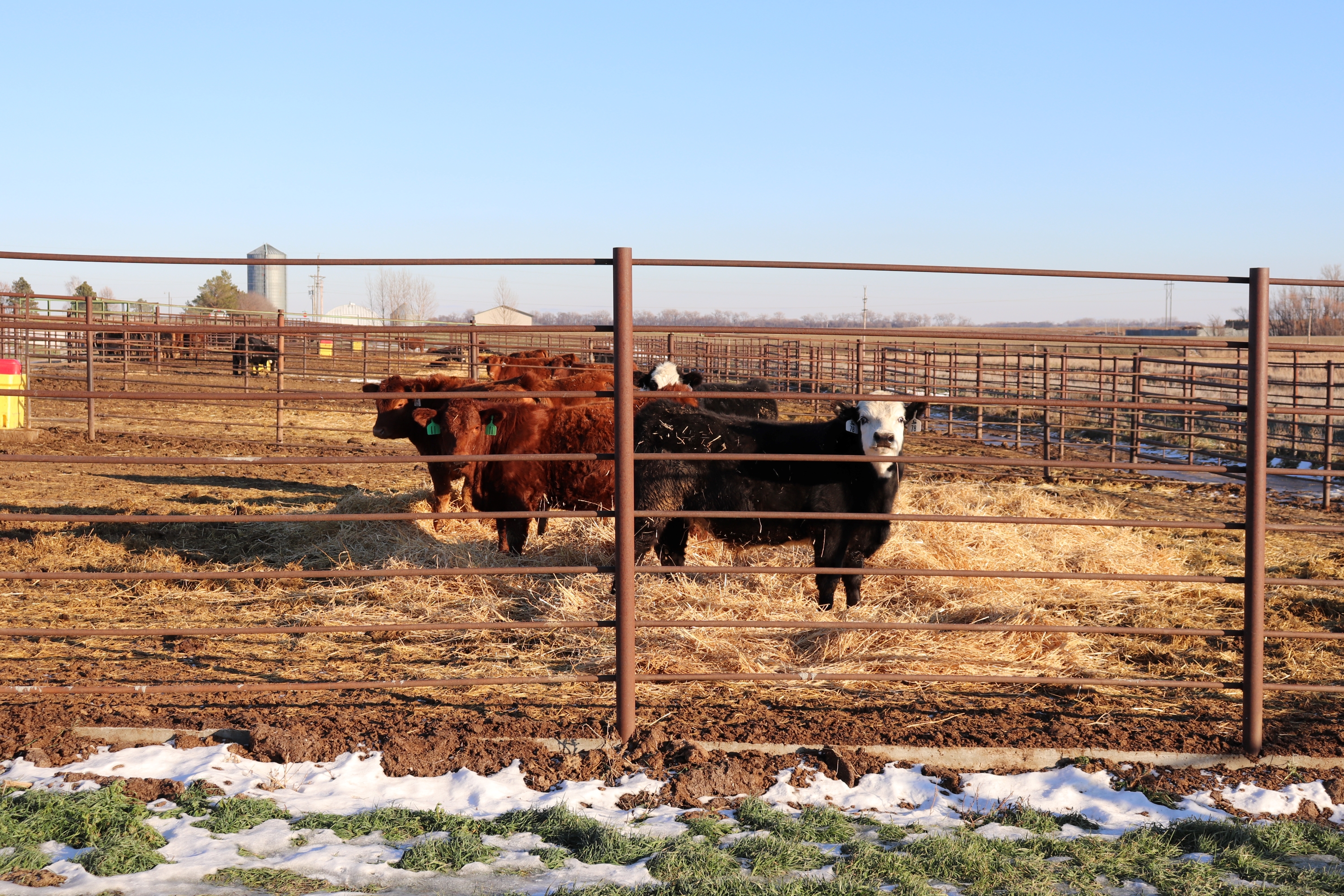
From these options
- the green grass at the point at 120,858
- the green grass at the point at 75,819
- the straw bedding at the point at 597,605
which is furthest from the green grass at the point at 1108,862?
the green grass at the point at 75,819

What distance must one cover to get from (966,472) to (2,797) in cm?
1230

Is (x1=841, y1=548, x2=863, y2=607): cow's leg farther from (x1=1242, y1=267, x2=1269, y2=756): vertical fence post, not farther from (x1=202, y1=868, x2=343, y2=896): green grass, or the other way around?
(x1=202, y1=868, x2=343, y2=896): green grass

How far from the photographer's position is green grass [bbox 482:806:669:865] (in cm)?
312

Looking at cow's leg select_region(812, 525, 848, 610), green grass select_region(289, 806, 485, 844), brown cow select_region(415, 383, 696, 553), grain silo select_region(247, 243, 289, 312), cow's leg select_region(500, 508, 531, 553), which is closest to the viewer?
green grass select_region(289, 806, 485, 844)

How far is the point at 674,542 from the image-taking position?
6.90 metres

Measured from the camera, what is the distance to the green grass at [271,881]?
9.55ft

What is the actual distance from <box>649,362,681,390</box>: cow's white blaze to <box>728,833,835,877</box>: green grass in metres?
8.36

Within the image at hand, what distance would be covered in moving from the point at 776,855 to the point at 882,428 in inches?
136

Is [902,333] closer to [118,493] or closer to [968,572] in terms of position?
[968,572]

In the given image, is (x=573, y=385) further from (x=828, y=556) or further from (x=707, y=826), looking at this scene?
(x=707, y=826)

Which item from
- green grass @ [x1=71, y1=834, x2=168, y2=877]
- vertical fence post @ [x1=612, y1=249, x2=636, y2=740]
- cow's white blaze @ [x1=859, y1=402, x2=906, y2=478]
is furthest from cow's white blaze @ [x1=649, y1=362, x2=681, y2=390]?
green grass @ [x1=71, y1=834, x2=168, y2=877]

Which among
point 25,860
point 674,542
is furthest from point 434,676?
point 674,542

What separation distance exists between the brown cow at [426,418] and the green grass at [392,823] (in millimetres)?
5282

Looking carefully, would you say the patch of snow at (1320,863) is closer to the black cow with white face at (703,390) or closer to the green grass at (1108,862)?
the green grass at (1108,862)
